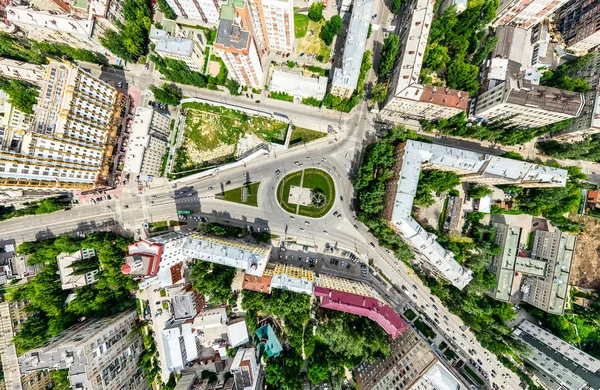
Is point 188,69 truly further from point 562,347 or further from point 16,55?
point 562,347

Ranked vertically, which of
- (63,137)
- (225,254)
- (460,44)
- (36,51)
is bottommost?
(225,254)

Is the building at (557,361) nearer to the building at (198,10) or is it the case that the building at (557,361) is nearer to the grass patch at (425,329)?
the grass patch at (425,329)

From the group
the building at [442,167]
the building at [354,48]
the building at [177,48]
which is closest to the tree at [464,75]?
the building at [442,167]

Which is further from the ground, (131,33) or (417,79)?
(417,79)

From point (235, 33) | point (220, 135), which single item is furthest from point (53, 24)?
point (235, 33)

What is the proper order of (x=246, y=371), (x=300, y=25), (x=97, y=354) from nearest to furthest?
(x=97, y=354)
(x=246, y=371)
(x=300, y=25)

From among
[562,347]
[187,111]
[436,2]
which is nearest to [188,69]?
[187,111]

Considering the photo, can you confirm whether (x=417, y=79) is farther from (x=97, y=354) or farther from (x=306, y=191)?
(x=97, y=354)
